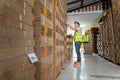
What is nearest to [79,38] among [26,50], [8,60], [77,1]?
[26,50]

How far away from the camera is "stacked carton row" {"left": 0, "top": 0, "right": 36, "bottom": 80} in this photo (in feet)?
4.19

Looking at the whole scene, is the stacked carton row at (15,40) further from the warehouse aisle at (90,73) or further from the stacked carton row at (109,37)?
the stacked carton row at (109,37)

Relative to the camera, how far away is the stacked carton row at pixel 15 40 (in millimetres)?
1277

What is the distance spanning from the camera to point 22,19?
1.68m

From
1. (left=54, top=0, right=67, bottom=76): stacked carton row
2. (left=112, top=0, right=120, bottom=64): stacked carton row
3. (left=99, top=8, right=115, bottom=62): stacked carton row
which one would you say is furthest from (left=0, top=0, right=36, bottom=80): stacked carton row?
(left=99, top=8, right=115, bottom=62): stacked carton row

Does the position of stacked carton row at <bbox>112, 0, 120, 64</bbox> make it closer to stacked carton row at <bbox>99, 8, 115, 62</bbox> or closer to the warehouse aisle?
stacked carton row at <bbox>99, 8, 115, 62</bbox>

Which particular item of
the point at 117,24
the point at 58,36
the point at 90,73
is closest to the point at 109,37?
the point at 117,24

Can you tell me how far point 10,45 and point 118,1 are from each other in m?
5.51

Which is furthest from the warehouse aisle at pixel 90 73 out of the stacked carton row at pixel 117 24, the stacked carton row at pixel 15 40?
the stacked carton row at pixel 15 40

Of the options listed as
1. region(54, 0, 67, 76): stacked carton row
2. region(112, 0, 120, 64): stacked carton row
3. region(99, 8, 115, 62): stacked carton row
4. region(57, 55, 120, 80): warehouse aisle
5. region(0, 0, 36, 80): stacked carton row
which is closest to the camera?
region(0, 0, 36, 80): stacked carton row

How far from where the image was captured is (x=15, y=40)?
1490 millimetres

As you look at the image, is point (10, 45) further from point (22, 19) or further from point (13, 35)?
point (22, 19)

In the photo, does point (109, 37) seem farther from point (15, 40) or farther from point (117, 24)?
point (15, 40)

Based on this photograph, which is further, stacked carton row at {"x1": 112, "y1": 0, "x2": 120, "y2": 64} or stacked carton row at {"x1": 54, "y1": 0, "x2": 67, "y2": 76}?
stacked carton row at {"x1": 112, "y1": 0, "x2": 120, "y2": 64}
